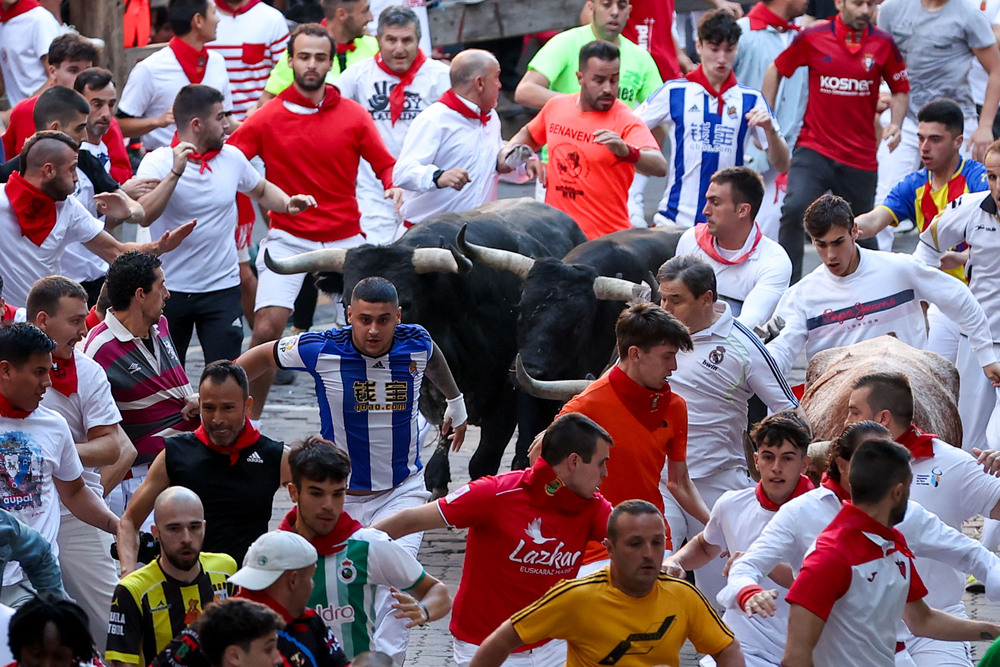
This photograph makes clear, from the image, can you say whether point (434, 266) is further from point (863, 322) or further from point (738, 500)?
point (738, 500)

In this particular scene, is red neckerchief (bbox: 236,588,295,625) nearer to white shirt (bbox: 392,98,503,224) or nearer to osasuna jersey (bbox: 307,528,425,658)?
osasuna jersey (bbox: 307,528,425,658)

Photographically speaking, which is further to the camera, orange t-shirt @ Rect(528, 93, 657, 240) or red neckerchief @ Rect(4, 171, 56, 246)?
orange t-shirt @ Rect(528, 93, 657, 240)

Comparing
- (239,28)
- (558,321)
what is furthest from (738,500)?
(239,28)

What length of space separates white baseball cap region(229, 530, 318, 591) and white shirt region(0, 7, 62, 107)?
7908 mm

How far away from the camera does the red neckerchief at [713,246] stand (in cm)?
881

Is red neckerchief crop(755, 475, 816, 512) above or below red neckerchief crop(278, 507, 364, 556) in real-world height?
below

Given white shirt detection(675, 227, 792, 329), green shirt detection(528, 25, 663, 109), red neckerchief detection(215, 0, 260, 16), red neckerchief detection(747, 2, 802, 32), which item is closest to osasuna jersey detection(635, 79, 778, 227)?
green shirt detection(528, 25, 663, 109)

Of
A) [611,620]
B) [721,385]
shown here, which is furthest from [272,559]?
[721,385]

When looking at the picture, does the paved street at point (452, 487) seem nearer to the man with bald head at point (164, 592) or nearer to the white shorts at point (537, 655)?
the white shorts at point (537, 655)

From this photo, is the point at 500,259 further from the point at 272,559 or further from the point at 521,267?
the point at 272,559

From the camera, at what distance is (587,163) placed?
10922 millimetres

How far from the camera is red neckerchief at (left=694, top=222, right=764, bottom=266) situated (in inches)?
347

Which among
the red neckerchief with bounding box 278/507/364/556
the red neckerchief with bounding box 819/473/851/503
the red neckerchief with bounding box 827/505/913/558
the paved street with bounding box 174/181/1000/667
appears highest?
the red neckerchief with bounding box 827/505/913/558

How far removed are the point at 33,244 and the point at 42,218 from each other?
164 mm
